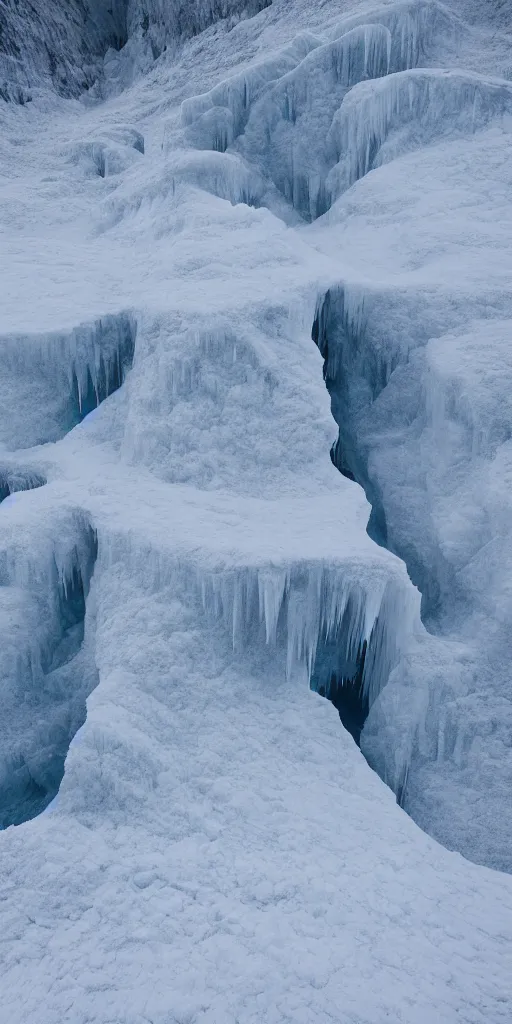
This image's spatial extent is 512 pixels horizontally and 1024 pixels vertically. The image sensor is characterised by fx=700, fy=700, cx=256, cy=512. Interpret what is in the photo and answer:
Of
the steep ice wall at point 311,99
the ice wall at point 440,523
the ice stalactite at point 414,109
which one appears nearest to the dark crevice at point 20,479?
the ice wall at point 440,523

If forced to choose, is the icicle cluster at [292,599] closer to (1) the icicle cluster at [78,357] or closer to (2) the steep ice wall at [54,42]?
(1) the icicle cluster at [78,357]

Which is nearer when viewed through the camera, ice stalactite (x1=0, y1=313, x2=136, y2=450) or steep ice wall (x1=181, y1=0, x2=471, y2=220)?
ice stalactite (x1=0, y1=313, x2=136, y2=450)

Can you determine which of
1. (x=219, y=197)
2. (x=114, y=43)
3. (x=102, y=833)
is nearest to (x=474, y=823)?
(x=102, y=833)

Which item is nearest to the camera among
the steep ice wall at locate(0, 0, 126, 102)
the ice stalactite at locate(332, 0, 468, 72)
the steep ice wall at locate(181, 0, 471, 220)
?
the ice stalactite at locate(332, 0, 468, 72)

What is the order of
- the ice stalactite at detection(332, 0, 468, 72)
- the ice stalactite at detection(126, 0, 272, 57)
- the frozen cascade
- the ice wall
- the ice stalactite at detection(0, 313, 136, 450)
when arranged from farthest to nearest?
the ice stalactite at detection(126, 0, 272, 57) < the ice stalactite at detection(332, 0, 468, 72) < the ice stalactite at detection(0, 313, 136, 450) < the ice wall < the frozen cascade

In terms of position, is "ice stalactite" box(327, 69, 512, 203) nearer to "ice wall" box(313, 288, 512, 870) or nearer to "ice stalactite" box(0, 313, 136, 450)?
"ice wall" box(313, 288, 512, 870)

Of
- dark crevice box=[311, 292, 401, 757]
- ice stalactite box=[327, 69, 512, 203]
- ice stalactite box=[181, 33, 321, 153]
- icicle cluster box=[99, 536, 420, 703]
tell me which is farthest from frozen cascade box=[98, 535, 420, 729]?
ice stalactite box=[181, 33, 321, 153]
